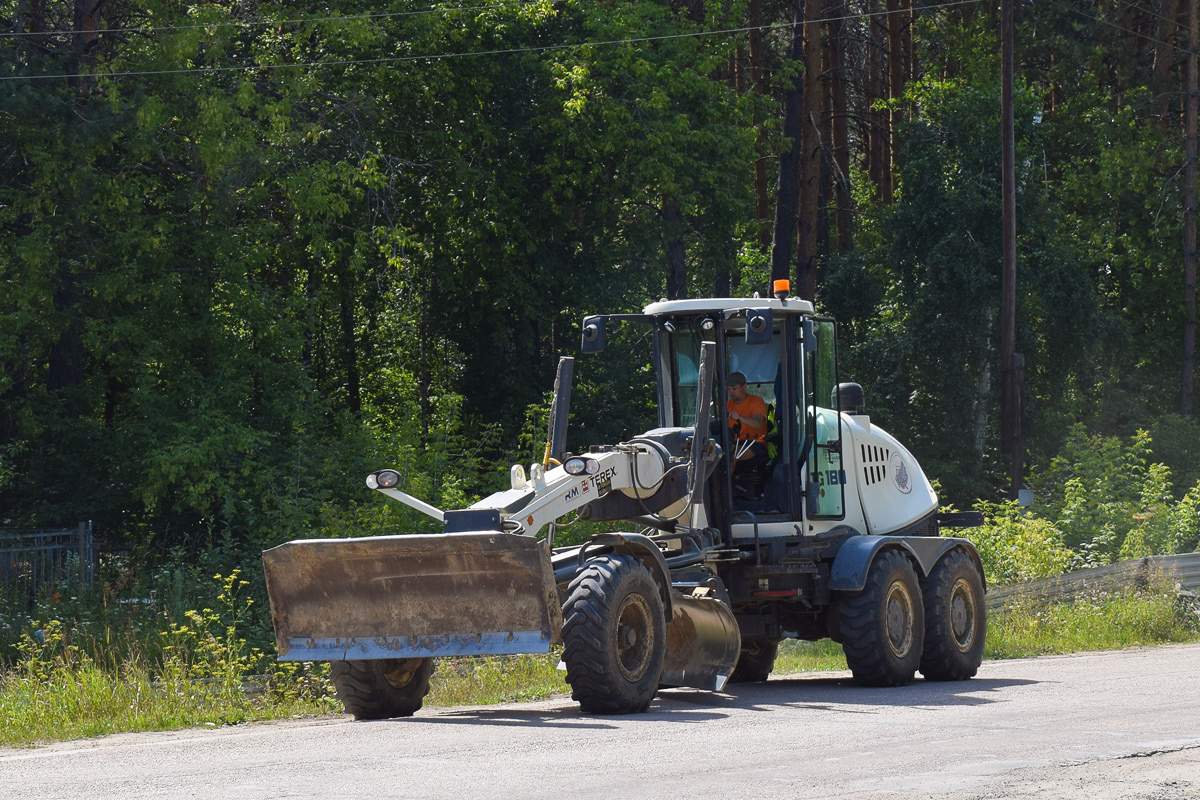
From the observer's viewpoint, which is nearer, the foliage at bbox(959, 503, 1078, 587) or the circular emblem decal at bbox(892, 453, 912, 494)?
the circular emblem decal at bbox(892, 453, 912, 494)

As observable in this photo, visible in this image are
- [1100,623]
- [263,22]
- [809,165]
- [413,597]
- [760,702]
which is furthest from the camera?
[809,165]

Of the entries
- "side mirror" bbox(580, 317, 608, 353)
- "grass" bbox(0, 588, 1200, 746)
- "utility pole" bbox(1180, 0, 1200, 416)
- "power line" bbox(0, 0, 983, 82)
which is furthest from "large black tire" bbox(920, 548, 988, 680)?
"utility pole" bbox(1180, 0, 1200, 416)

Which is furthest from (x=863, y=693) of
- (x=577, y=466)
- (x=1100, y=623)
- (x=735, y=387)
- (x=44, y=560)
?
(x=44, y=560)

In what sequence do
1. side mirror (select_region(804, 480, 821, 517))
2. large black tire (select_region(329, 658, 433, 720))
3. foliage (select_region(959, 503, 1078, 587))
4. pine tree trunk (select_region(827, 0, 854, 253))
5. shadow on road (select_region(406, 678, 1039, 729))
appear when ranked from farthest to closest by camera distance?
pine tree trunk (select_region(827, 0, 854, 253)), foliage (select_region(959, 503, 1078, 587)), side mirror (select_region(804, 480, 821, 517)), large black tire (select_region(329, 658, 433, 720)), shadow on road (select_region(406, 678, 1039, 729))

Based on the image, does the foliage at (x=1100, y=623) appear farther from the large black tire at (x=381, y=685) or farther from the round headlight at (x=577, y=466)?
the large black tire at (x=381, y=685)

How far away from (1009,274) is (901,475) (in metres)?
21.5

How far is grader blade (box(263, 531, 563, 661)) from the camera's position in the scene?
10.1m

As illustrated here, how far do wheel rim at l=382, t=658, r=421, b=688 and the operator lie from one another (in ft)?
11.7

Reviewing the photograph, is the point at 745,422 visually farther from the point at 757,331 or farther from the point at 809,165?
the point at 809,165

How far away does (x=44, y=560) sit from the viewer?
25.2m

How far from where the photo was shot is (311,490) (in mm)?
27688

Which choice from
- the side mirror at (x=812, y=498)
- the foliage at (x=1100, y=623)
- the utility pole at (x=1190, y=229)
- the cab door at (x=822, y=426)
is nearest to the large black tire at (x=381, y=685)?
the side mirror at (x=812, y=498)

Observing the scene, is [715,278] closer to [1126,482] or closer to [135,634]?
[1126,482]

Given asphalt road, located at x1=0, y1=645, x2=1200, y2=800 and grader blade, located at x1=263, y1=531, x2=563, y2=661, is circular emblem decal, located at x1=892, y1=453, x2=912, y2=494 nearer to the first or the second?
asphalt road, located at x1=0, y1=645, x2=1200, y2=800
